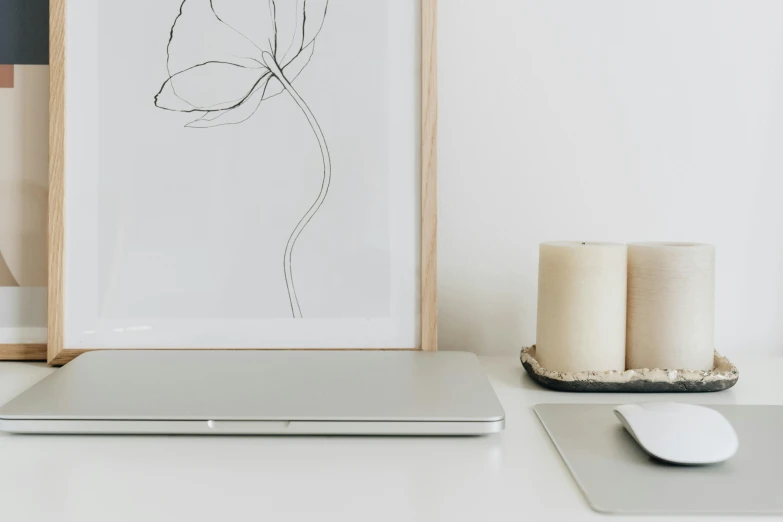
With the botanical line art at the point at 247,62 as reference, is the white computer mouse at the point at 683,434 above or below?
below

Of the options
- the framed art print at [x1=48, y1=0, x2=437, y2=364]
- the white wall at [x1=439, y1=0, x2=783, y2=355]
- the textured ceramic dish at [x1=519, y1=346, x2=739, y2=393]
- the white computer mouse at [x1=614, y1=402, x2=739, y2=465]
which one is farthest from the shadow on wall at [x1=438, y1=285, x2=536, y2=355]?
the white computer mouse at [x1=614, y1=402, x2=739, y2=465]

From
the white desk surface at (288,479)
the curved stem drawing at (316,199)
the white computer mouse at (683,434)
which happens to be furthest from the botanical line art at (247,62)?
the white computer mouse at (683,434)

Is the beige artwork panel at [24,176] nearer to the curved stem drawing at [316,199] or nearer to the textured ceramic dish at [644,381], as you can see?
the curved stem drawing at [316,199]

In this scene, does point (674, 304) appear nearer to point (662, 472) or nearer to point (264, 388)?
point (662, 472)

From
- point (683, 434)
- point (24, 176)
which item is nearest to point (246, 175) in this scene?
point (24, 176)

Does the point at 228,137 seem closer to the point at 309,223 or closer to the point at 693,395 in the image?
the point at 309,223

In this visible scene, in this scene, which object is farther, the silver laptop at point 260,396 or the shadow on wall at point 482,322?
the shadow on wall at point 482,322

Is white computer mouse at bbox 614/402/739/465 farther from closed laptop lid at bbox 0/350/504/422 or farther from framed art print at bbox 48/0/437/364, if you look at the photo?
framed art print at bbox 48/0/437/364

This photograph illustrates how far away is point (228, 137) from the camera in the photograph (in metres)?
0.77

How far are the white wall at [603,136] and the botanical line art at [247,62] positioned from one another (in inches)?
8.1

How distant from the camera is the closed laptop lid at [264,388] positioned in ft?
1.72

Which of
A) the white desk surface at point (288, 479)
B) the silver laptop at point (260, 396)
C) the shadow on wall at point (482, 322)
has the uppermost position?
the shadow on wall at point (482, 322)

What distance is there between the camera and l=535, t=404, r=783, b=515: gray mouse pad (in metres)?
0.40

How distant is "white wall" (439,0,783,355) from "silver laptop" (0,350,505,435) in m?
0.23
